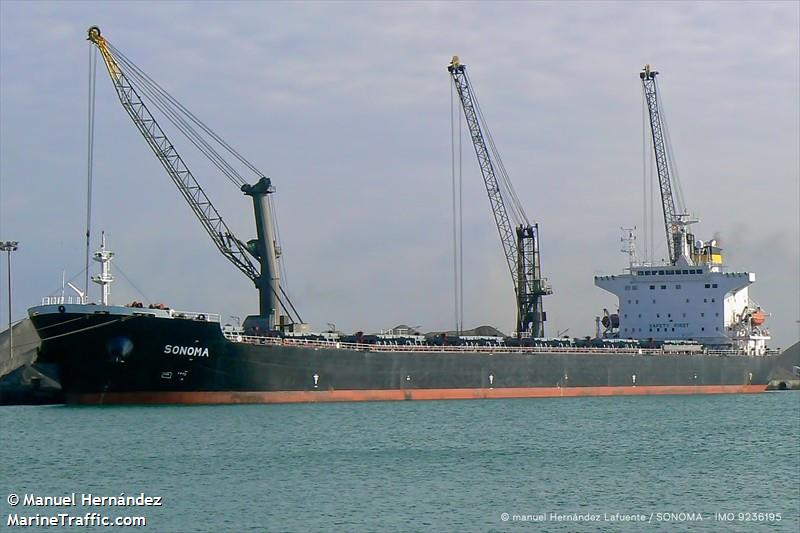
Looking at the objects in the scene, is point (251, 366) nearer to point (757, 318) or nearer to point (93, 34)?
point (93, 34)

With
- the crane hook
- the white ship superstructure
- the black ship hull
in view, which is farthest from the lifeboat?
the crane hook

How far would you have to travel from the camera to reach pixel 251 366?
42.5m

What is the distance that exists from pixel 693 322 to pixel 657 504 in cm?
4388

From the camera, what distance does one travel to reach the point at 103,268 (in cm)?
4247

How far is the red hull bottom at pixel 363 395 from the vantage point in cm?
4128

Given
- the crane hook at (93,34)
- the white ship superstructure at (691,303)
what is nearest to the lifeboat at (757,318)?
the white ship superstructure at (691,303)

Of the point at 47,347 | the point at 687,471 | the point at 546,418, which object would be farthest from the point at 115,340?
the point at 687,471

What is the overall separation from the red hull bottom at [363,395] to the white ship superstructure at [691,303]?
3.94 m

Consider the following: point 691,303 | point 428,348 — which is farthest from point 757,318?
point 428,348

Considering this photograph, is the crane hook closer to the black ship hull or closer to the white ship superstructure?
the black ship hull

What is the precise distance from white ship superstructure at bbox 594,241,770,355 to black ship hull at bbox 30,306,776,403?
470 inches

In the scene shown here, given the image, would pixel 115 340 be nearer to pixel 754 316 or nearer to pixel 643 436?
pixel 643 436

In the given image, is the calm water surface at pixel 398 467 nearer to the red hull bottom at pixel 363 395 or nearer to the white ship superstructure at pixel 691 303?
the red hull bottom at pixel 363 395

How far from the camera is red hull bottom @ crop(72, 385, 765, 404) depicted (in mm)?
41281
